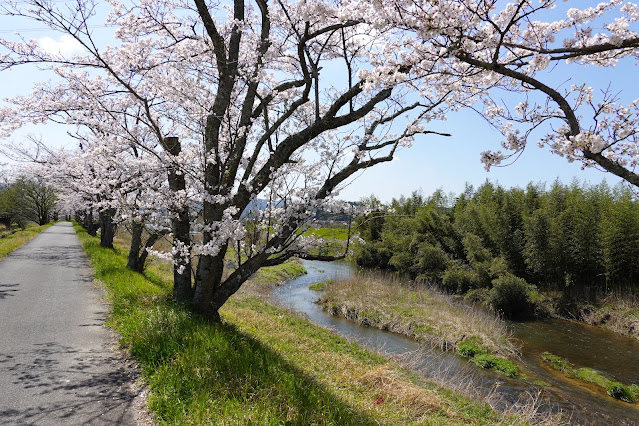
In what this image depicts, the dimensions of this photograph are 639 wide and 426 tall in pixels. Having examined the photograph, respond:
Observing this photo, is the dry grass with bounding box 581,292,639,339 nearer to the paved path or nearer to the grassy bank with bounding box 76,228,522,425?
the grassy bank with bounding box 76,228,522,425

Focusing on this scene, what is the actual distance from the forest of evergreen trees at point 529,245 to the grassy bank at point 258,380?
247 inches

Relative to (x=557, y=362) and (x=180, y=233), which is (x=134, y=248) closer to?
(x=180, y=233)

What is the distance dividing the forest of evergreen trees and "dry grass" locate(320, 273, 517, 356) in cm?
257

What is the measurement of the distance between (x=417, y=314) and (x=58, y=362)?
11.3 m

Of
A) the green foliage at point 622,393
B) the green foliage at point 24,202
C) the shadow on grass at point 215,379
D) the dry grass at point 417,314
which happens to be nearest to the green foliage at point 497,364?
the dry grass at point 417,314

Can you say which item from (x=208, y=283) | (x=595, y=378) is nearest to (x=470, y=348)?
(x=595, y=378)

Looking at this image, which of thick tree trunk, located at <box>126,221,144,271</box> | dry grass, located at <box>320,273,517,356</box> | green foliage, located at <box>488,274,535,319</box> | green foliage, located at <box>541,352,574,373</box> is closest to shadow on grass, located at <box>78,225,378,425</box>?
thick tree trunk, located at <box>126,221,144,271</box>

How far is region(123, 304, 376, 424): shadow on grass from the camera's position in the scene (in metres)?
3.45

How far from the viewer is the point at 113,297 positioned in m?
7.84

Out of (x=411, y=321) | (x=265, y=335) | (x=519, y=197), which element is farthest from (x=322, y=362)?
(x=519, y=197)

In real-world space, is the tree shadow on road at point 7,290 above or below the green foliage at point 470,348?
above

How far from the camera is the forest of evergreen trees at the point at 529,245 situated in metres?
15.2

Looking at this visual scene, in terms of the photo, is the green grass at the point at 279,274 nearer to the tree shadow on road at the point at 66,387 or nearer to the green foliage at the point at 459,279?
the green foliage at the point at 459,279

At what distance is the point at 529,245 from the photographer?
1778 centimetres
